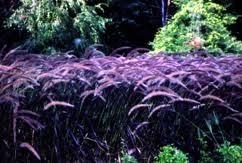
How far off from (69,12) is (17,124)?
6.30 meters

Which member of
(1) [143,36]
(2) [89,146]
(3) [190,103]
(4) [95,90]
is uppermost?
(4) [95,90]

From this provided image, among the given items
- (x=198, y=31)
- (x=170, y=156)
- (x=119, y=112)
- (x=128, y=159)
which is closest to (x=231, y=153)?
(x=170, y=156)

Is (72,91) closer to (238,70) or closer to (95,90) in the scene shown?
(95,90)

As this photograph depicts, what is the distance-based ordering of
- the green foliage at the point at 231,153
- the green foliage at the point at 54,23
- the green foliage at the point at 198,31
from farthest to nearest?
1. the green foliage at the point at 54,23
2. the green foliage at the point at 198,31
3. the green foliage at the point at 231,153

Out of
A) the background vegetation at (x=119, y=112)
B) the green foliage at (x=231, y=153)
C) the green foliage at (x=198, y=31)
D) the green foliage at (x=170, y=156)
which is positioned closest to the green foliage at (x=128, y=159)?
the background vegetation at (x=119, y=112)

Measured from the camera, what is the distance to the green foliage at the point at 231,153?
10.3ft

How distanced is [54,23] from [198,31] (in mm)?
2778

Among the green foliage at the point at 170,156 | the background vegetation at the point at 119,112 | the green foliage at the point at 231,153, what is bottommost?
the green foliage at the point at 231,153

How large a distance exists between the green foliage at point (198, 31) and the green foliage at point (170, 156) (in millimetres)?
5022

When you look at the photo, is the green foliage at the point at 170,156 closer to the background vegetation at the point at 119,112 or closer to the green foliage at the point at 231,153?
the background vegetation at the point at 119,112

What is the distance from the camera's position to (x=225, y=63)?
3.84 m

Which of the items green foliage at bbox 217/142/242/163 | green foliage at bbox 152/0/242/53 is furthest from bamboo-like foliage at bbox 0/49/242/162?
green foliage at bbox 152/0/242/53

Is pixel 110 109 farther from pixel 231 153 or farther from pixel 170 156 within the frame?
pixel 231 153

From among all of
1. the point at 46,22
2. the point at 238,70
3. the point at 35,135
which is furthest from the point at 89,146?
the point at 46,22
